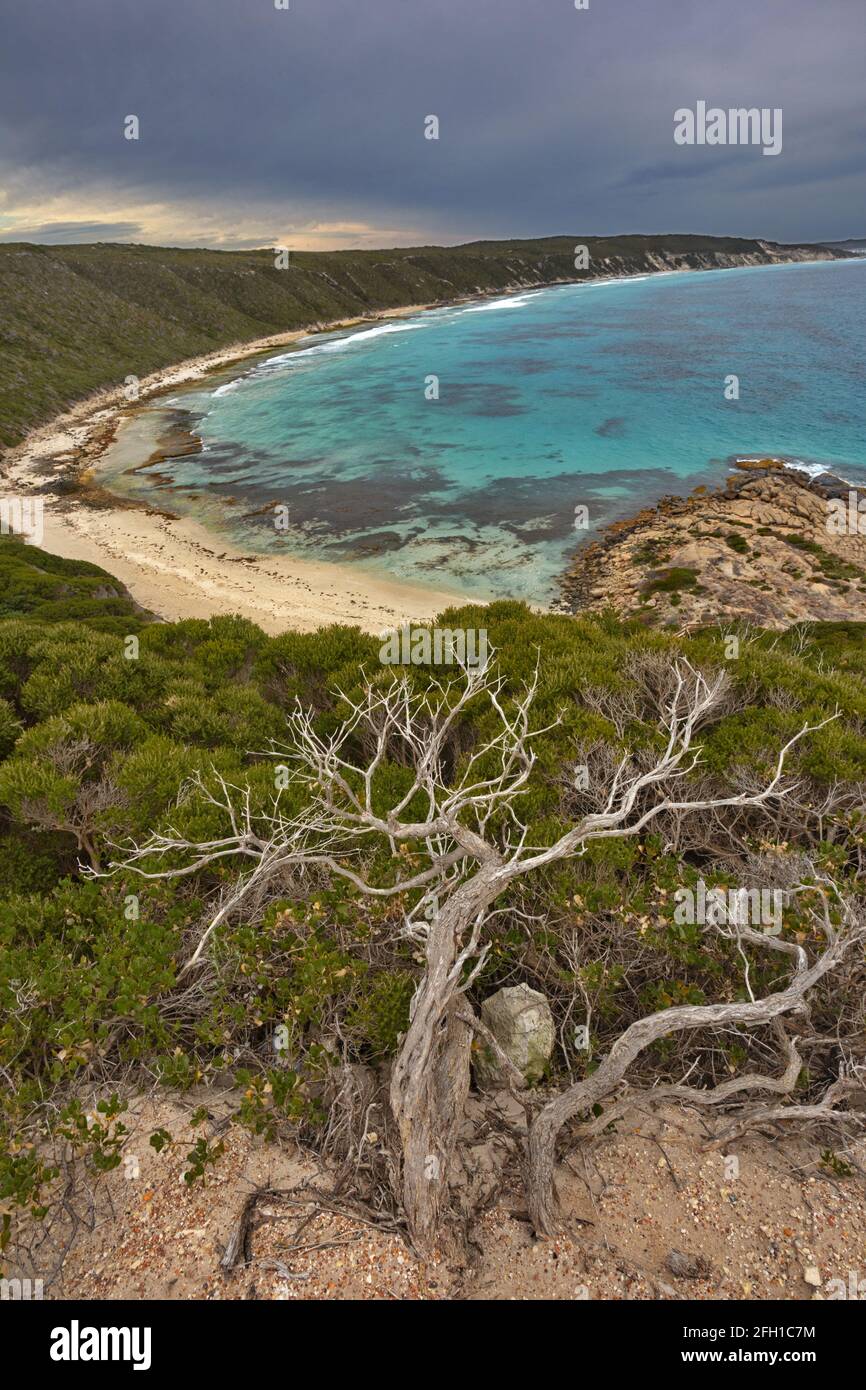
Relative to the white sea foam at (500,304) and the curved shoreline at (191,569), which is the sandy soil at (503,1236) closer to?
the curved shoreline at (191,569)

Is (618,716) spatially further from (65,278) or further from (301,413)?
(65,278)

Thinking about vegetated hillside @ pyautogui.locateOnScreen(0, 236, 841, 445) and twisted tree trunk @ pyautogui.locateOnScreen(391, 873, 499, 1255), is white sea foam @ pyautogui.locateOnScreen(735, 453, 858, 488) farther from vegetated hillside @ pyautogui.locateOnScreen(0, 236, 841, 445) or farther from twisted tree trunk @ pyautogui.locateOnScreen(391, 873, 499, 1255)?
vegetated hillside @ pyautogui.locateOnScreen(0, 236, 841, 445)

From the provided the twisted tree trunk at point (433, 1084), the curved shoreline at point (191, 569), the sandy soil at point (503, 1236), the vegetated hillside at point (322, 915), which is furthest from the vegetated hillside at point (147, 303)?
the twisted tree trunk at point (433, 1084)

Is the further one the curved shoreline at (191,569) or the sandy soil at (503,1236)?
the curved shoreline at (191,569)

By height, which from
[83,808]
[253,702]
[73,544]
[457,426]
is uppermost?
[457,426]

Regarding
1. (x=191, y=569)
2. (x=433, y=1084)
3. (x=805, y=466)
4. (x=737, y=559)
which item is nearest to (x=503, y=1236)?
(x=433, y=1084)

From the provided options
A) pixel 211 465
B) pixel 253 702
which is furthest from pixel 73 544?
pixel 253 702
